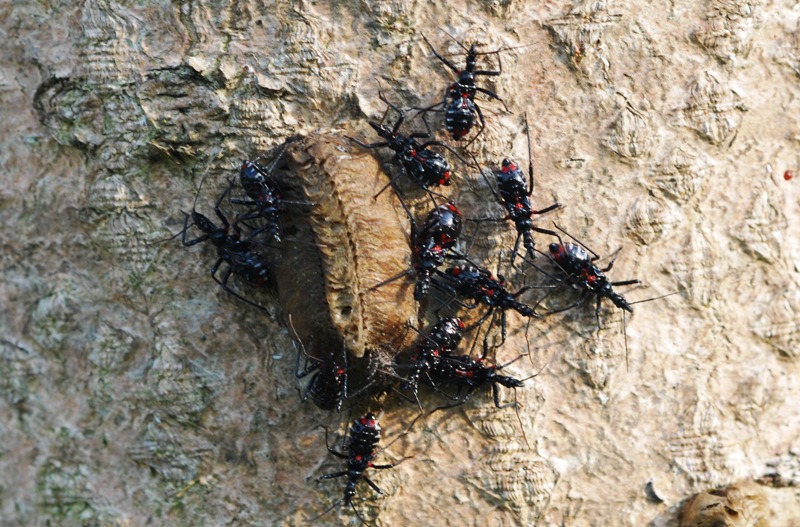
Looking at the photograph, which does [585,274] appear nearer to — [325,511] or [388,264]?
[388,264]

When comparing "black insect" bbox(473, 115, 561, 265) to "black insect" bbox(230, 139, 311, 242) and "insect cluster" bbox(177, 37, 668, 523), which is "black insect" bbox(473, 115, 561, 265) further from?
"black insect" bbox(230, 139, 311, 242)

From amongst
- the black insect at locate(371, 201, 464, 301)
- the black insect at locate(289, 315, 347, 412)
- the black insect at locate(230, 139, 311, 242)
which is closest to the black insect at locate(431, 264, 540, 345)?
the black insect at locate(371, 201, 464, 301)

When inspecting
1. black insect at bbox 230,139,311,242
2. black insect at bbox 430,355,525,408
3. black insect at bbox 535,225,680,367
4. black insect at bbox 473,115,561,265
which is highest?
black insect at bbox 473,115,561,265

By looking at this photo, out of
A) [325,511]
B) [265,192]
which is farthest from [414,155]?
[325,511]

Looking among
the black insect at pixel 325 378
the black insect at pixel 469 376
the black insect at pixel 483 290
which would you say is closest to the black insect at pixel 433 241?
the black insect at pixel 483 290

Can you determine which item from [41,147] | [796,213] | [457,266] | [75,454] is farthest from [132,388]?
[796,213]
